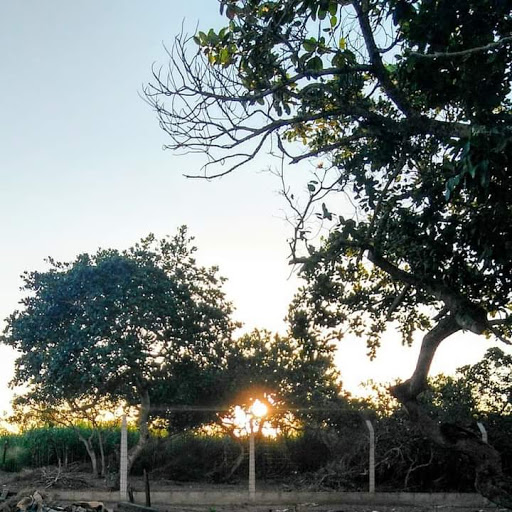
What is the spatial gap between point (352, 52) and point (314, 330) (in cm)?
572

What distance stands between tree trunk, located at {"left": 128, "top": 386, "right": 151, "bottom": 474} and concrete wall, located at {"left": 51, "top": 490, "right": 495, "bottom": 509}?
2.20 metres

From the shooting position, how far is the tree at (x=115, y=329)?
1641 centimetres

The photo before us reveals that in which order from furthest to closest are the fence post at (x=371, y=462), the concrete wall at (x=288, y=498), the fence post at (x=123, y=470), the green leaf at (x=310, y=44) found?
1. the fence post at (x=371, y=462)
2. the concrete wall at (x=288, y=498)
3. the fence post at (x=123, y=470)
4. the green leaf at (x=310, y=44)

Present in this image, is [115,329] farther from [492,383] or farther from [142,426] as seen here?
[492,383]

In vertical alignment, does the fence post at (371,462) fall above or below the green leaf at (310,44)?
below

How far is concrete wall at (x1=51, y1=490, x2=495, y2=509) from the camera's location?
13883 millimetres

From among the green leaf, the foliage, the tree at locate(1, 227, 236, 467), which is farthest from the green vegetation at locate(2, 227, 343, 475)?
the green leaf

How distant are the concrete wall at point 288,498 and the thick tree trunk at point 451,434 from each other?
2853 mm

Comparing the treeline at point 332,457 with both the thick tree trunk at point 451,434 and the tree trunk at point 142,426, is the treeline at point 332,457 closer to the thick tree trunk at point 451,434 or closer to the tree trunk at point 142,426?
the tree trunk at point 142,426

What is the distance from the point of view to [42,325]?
17000 millimetres

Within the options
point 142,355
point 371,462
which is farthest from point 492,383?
point 142,355

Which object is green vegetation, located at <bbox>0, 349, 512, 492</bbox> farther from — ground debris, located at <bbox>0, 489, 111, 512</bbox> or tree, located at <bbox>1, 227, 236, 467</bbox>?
ground debris, located at <bbox>0, 489, 111, 512</bbox>

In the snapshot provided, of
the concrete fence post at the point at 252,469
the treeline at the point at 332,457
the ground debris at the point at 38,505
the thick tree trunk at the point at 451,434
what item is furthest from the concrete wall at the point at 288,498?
the thick tree trunk at the point at 451,434

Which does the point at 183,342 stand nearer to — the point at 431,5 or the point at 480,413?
the point at 480,413
